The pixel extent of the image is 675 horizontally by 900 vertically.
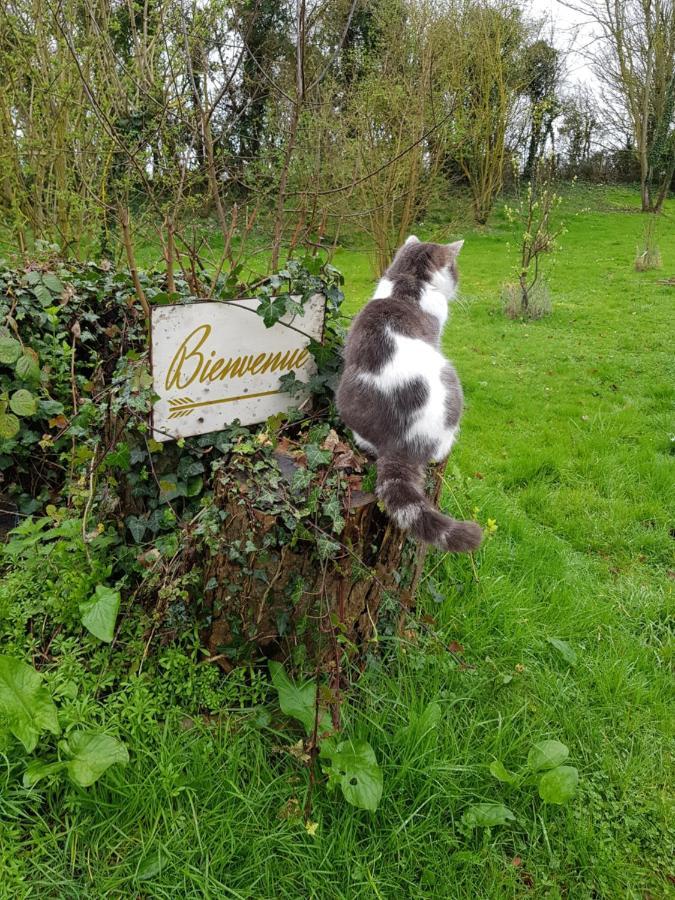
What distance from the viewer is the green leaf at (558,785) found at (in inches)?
64.4

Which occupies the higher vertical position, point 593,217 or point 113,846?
point 593,217

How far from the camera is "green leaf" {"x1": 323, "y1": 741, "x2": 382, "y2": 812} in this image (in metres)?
1.50

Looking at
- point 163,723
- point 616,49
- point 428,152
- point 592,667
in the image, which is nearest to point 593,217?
point 616,49

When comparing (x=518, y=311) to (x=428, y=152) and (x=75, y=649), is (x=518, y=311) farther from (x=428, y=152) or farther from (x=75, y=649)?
(x=75, y=649)

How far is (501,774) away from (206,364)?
1.56m

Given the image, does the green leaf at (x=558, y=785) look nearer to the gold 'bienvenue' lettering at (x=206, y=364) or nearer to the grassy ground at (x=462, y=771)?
the grassy ground at (x=462, y=771)

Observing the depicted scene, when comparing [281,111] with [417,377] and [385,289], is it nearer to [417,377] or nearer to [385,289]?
[385,289]

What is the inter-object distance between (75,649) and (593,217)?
18.7m

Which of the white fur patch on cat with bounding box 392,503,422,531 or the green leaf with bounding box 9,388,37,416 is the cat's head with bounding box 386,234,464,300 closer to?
the white fur patch on cat with bounding box 392,503,422,531

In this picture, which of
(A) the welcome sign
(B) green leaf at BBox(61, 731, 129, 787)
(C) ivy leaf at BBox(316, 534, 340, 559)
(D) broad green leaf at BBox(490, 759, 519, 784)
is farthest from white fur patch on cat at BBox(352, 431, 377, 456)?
(B) green leaf at BBox(61, 731, 129, 787)

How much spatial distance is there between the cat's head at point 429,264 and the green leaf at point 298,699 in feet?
5.43

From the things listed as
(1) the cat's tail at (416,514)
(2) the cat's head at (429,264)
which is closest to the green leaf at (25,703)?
(1) the cat's tail at (416,514)

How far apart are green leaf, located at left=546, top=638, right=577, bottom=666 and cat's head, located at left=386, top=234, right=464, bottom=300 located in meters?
1.55

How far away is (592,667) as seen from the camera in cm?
220
